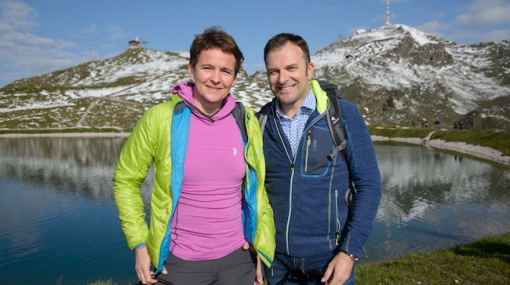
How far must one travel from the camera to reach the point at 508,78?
589 feet

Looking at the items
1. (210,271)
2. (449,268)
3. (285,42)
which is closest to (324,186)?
(210,271)

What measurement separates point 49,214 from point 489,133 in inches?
2446

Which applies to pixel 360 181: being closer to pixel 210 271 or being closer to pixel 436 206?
pixel 210 271

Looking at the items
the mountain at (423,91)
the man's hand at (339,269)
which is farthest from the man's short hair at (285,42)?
the mountain at (423,91)

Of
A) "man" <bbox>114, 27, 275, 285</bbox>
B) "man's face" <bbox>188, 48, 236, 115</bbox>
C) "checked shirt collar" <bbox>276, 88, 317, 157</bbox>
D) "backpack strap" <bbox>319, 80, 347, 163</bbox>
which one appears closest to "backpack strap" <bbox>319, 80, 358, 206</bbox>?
"backpack strap" <bbox>319, 80, 347, 163</bbox>

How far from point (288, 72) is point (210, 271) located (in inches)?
96.5

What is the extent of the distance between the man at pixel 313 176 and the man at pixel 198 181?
34 centimetres

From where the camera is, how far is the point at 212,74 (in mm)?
3961

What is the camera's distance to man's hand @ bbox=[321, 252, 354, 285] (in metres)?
3.81

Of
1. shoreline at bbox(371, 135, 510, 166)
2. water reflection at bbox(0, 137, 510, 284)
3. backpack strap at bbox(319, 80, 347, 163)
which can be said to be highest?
backpack strap at bbox(319, 80, 347, 163)

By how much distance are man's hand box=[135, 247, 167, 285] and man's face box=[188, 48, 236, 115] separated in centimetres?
180

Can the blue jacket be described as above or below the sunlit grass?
above

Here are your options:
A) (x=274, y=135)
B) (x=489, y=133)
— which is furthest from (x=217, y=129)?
(x=489, y=133)

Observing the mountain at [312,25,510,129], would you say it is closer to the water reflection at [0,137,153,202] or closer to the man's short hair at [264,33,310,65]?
the water reflection at [0,137,153,202]
